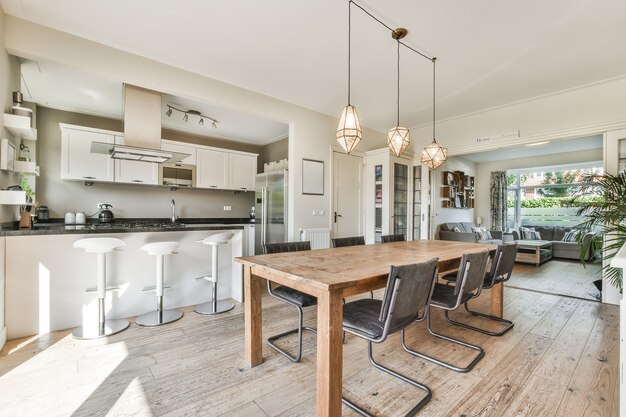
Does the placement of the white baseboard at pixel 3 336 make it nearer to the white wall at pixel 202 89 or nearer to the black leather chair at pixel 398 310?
the white wall at pixel 202 89

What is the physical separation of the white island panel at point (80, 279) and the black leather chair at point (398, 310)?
2096 mm

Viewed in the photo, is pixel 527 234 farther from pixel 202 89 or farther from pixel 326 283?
pixel 202 89

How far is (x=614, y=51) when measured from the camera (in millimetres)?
2836

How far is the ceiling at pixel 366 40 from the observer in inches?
89.6

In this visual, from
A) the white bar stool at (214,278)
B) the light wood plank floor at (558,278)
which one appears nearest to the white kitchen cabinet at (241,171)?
the white bar stool at (214,278)

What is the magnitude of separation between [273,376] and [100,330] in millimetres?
1677

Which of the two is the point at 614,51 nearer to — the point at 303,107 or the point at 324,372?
the point at 303,107

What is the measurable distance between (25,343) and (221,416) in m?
1.98

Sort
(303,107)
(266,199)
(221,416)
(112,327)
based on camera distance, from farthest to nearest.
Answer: (266,199)
(303,107)
(112,327)
(221,416)

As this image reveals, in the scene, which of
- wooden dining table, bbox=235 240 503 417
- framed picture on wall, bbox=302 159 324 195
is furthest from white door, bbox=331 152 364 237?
wooden dining table, bbox=235 240 503 417

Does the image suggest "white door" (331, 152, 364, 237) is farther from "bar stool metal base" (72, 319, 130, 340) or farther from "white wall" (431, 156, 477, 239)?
"bar stool metal base" (72, 319, 130, 340)

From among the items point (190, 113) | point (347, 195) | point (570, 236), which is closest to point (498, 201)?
point (570, 236)

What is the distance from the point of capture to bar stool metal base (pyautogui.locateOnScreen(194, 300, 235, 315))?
9.72 ft

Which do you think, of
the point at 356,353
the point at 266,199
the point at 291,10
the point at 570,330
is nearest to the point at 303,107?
the point at 266,199
